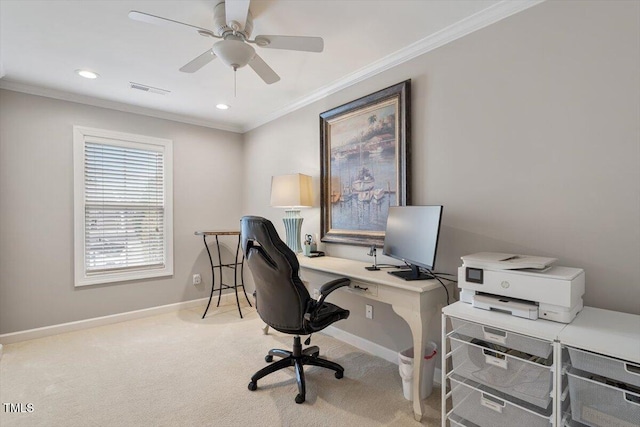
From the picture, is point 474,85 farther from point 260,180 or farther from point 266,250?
point 260,180

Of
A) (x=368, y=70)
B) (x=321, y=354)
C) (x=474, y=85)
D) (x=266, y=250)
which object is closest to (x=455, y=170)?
(x=474, y=85)

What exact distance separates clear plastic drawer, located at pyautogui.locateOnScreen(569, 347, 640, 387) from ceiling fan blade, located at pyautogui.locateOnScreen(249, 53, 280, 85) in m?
2.25

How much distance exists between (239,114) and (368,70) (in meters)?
1.93

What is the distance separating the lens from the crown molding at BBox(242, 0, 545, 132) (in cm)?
185

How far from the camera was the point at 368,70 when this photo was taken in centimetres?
266

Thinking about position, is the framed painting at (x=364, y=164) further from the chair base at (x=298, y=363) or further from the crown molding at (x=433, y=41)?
the chair base at (x=298, y=363)

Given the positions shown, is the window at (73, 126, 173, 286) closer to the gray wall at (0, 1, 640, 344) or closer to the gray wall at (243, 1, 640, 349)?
the gray wall at (0, 1, 640, 344)

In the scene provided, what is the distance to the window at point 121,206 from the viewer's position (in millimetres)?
3318

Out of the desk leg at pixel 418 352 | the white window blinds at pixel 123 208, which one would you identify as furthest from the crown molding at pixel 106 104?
the desk leg at pixel 418 352

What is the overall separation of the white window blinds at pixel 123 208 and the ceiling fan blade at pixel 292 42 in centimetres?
257

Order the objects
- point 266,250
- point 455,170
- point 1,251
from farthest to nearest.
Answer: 1. point 1,251
2. point 455,170
3. point 266,250

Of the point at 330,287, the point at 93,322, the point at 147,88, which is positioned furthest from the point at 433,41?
the point at 93,322

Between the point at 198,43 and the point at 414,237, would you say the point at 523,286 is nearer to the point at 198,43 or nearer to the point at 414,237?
the point at 414,237

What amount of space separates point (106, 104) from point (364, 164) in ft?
9.75
